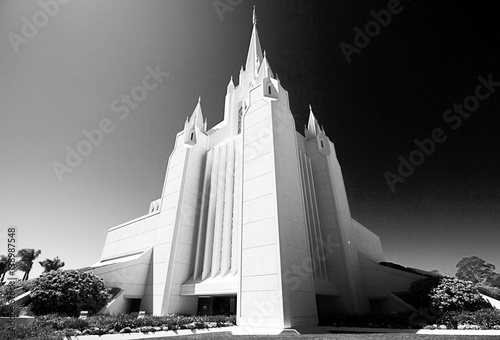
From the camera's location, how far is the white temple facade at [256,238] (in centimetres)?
1703

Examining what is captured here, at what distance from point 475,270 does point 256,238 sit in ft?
297

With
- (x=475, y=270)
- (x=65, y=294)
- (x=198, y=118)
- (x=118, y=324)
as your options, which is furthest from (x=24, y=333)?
(x=475, y=270)

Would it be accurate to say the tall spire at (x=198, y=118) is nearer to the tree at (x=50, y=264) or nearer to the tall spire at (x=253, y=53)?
the tall spire at (x=253, y=53)

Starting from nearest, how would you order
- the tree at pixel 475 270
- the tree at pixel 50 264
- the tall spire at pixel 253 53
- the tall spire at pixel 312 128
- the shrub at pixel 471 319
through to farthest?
the shrub at pixel 471 319
the tall spire at pixel 312 128
the tall spire at pixel 253 53
the tree at pixel 50 264
the tree at pixel 475 270

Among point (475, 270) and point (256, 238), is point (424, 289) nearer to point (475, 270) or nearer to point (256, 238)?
point (256, 238)

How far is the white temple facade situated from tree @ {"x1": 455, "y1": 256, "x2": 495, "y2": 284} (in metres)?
70.7

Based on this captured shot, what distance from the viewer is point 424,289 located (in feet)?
64.2

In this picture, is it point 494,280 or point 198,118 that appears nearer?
point 198,118

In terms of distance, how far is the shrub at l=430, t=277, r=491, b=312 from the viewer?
17172mm

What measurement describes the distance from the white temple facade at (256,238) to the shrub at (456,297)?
4441 mm

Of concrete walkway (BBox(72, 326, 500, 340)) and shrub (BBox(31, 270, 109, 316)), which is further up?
shrub (BBox(31, 270, 109, 316))

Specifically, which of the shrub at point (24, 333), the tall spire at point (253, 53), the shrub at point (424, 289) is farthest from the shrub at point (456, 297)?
the tall spire at point (253, 53)

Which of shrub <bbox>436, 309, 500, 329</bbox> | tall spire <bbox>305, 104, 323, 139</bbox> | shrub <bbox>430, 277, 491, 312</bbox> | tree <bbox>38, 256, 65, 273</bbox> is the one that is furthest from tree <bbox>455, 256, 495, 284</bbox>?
tree <bbox>38, 256, 65, 273</bbox>

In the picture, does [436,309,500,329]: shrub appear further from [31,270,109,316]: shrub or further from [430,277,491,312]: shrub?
[31,270,109,316]: shrub
